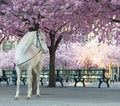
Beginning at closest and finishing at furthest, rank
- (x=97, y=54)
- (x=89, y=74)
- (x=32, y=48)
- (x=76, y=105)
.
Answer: (x=76, y=105)
(x=32, y=48)
(x=89, y=74)
(x=97, y=54)

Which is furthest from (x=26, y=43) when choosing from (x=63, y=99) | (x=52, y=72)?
(x=52, y=72)

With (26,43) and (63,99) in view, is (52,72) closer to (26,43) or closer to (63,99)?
(63,99)

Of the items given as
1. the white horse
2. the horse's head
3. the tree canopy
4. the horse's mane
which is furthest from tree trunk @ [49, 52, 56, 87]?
the horse's head

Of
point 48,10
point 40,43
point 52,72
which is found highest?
point 48,10

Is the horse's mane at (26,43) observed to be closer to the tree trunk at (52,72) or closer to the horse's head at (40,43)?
the horse's head at (40,43)

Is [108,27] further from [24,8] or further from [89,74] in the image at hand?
[89,74]

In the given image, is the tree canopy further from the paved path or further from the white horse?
the paved path

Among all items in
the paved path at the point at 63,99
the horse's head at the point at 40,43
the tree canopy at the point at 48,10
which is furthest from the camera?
the tree canopy at the point at 48,10

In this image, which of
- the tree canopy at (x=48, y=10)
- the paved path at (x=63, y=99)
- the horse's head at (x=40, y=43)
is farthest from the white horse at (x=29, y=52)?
the tree canopy at (x=48, y=10)

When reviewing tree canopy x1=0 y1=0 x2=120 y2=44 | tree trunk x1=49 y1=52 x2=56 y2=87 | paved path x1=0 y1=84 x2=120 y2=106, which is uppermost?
tree canopy x1=0 y1=0 x2=120 y2=44

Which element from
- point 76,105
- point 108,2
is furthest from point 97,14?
point 76,105

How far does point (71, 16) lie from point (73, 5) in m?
1.83

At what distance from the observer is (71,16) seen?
2288cm

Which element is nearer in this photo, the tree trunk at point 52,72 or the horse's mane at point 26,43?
the horse's mane at point 26,43
